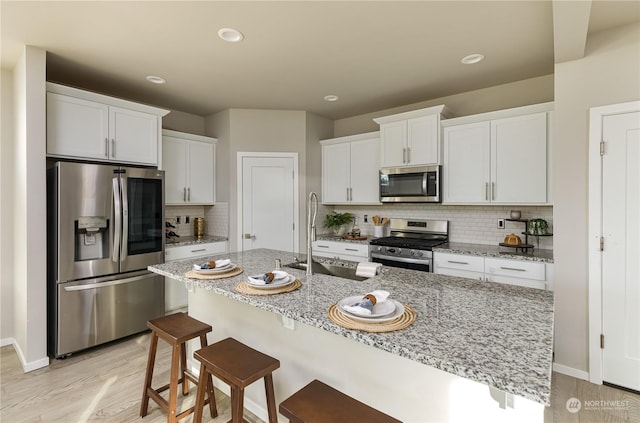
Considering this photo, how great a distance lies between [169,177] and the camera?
12.9ft

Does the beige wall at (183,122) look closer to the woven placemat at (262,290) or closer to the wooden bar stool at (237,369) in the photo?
the woven placemat at (262,290)

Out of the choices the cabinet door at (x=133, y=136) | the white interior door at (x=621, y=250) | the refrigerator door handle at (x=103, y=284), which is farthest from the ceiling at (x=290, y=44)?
the refrigerator door handle at (x=103, y=284)

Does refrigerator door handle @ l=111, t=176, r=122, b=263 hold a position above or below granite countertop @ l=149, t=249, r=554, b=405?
above

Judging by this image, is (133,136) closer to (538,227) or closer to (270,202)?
(270,202)

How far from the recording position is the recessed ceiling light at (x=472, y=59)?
2.74 m

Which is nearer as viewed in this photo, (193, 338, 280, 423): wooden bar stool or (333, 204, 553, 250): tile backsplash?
(193, 338, 280, 423): wooden bar stool

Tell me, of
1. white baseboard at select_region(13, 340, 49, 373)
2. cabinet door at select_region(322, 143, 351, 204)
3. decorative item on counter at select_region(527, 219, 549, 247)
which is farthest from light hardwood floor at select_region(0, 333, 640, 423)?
cabinet door at select_region(322, 143, 351, 204)

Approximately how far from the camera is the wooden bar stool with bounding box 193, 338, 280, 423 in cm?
146

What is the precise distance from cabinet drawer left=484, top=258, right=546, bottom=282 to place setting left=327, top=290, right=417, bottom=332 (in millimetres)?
2063

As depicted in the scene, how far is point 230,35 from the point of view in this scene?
238cm

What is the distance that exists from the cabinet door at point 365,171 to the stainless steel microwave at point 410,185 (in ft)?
0.65

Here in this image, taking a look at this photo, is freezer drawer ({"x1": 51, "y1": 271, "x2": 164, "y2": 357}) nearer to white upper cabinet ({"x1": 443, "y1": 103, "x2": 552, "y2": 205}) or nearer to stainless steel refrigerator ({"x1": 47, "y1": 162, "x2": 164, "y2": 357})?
stainless steel refrigerator ({"x1": 47, "y1": 162, "x2": 164, "y2": 357})

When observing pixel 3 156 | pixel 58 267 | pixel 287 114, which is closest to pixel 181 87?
pixel 287 114

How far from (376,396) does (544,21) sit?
265 cm
